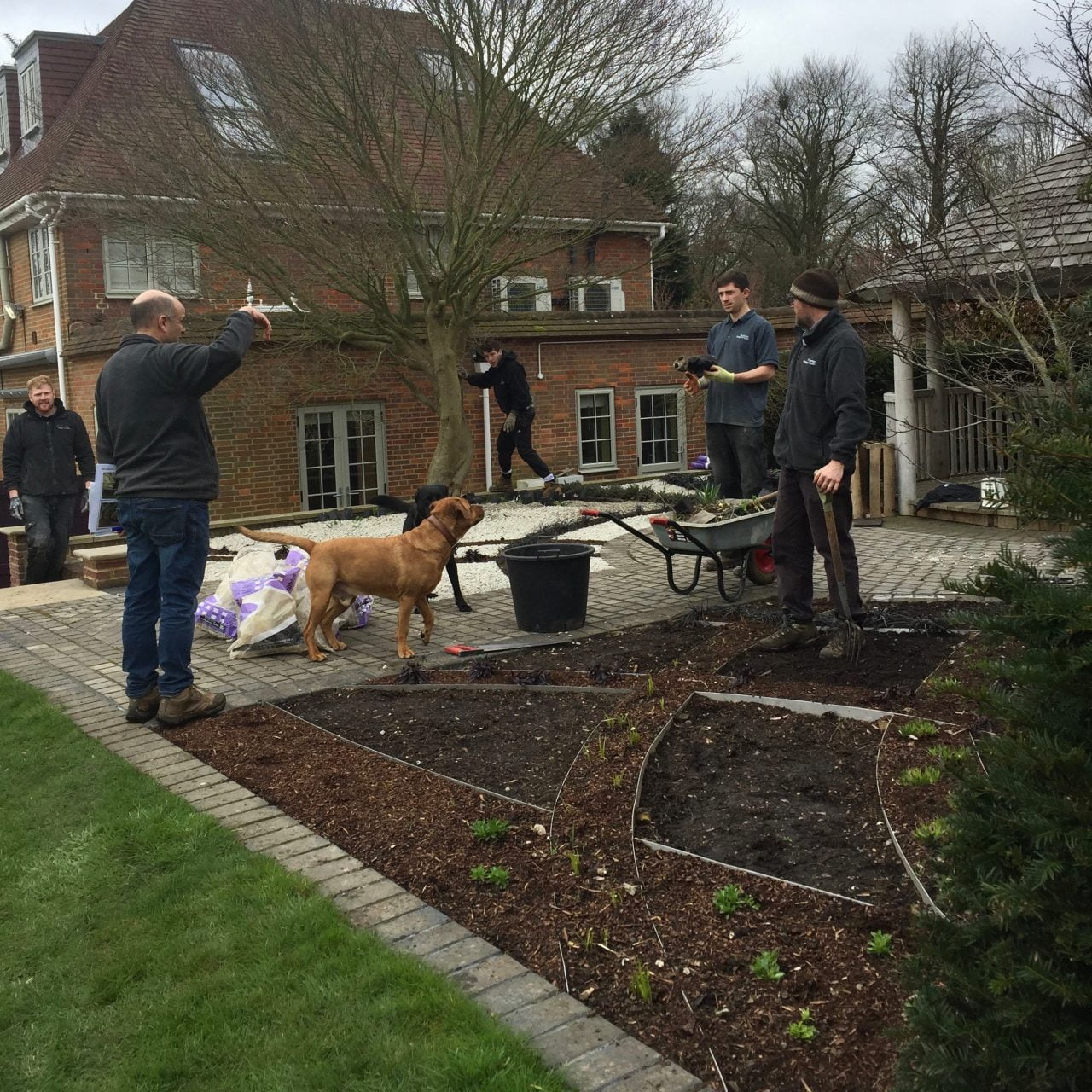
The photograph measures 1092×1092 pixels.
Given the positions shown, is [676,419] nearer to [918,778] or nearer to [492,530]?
[492,530]

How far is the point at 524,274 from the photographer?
16016 mm

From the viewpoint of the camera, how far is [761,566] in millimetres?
9078

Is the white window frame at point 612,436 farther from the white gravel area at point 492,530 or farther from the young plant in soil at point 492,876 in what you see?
the young plant in soil at point 492,876

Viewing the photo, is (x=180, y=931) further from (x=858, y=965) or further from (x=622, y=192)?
(x=622, y=192)

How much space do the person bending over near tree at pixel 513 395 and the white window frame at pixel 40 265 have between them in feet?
26.8

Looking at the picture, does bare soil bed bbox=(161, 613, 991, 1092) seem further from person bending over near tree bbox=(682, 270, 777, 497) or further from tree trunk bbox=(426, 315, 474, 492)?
tree trunk bbox=(426, 315, 474, 492)

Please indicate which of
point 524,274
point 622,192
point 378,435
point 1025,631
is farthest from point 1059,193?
point 1025,631

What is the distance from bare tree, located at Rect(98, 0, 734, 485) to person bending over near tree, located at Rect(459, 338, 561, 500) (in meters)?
1.03

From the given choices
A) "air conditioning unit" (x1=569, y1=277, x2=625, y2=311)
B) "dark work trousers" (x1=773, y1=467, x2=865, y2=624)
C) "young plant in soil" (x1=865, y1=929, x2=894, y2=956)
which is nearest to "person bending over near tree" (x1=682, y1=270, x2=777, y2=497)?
"dark work trousers" (x1=773, y1=467, x2=865, y2=624)

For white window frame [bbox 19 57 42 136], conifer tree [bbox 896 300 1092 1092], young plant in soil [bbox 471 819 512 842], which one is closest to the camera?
A: conifer tree [bbox 896 300 1092 1092]

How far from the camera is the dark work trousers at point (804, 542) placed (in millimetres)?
6590

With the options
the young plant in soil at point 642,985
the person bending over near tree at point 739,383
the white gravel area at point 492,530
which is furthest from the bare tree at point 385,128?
the young plant in soil at point 642,985

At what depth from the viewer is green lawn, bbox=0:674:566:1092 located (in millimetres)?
2945

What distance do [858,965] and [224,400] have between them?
14.0 metres
